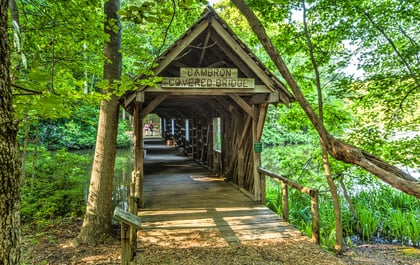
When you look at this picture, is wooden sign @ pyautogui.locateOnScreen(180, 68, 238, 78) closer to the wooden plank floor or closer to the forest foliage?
the forest foliage

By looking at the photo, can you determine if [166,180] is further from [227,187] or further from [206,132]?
[206,132]

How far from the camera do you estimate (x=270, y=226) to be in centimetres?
483

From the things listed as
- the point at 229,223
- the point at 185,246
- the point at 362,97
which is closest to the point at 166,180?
the point at 229,223

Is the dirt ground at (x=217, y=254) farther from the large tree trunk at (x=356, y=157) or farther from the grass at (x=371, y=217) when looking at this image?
the large tree trunk at (x=356, y=157)

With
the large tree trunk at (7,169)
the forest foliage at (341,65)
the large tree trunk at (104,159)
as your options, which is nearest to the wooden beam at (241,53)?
the forest foliage at (341,65)

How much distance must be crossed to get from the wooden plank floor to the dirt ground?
0.76 feet

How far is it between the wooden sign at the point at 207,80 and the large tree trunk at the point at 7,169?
4.19 meters

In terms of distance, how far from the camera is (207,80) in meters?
5.50

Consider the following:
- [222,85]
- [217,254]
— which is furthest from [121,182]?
[217,254]

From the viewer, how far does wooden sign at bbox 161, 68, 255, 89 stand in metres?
5.41

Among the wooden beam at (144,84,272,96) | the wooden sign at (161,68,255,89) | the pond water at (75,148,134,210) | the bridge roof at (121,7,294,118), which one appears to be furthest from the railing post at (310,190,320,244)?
the pond water at (75,148,134,210)

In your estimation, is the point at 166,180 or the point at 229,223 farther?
the point at 166,180

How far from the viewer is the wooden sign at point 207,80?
541 cm

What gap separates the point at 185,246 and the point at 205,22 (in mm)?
4083
